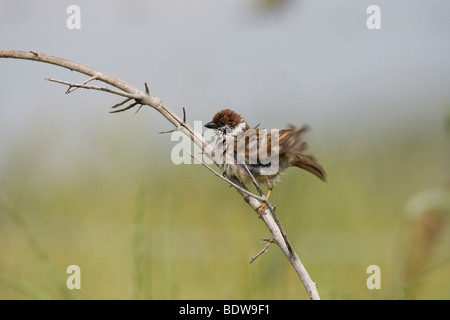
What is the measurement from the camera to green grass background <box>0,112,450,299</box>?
8.52ft

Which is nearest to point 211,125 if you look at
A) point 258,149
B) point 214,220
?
point 258,149

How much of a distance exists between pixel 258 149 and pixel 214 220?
1.13m

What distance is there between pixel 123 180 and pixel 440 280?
5.45 feet

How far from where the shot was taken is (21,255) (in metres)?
3.28

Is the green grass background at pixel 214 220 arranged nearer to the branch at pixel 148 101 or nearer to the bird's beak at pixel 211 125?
the bird's beak at pixel 211 125

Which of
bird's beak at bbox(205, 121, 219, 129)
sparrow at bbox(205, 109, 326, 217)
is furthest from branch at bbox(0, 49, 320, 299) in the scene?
bird's beak at bbox(205, 121, 219, 129)

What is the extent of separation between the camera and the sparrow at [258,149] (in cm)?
196

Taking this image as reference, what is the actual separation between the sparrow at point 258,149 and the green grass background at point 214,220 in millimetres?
115

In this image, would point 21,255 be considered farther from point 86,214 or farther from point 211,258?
point 211,258

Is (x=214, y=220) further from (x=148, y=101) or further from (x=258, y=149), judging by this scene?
(x=148, y=101)

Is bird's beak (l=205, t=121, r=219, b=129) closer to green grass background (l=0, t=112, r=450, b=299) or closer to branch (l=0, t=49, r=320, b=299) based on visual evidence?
green grass background (l=0, t=112, r=450, b=299)

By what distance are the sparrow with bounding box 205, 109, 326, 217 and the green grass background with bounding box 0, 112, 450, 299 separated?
11 centimetres
